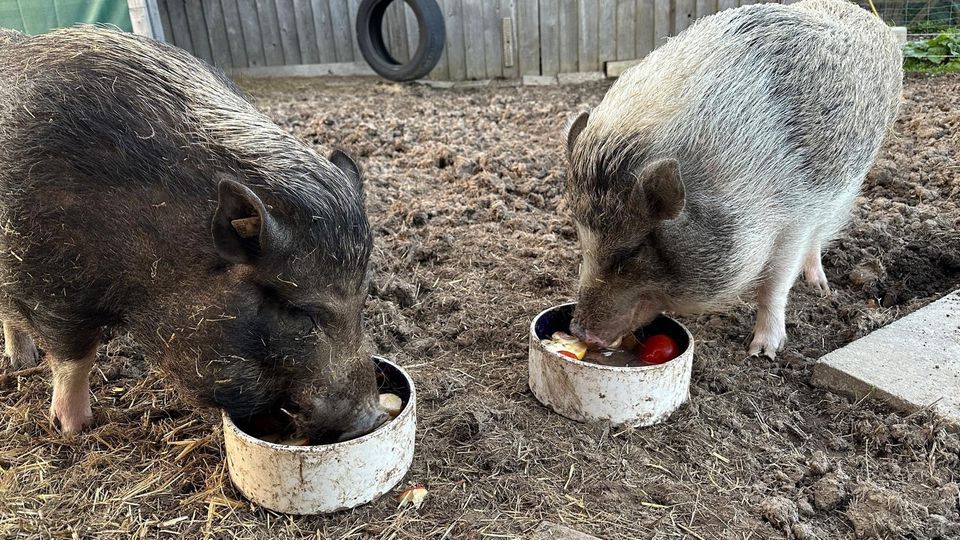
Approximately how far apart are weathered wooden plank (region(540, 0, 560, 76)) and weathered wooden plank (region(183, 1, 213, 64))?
5.30 metres

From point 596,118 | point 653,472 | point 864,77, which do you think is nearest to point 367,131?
point 596,118

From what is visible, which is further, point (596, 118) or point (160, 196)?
point (596, 118)

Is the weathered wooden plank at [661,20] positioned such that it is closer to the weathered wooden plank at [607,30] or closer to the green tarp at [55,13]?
the weathered wooden plank at [607,30]

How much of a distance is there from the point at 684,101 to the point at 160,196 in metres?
2.30

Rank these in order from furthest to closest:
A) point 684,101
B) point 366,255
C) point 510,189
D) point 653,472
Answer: point 510,189
point 684,101
point 653,472
point 366,255

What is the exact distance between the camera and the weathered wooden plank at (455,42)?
37.7ft

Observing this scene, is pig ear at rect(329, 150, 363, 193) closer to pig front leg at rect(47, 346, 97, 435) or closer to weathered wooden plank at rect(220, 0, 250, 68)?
pig front leg at rect(47, 346, 97, 435)

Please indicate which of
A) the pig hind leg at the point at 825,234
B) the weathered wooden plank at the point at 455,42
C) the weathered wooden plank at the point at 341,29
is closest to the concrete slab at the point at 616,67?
the weathered wooden plank at the point at 455,42

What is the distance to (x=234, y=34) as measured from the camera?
1231 centimetres

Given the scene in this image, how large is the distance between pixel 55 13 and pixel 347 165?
5.96 metres

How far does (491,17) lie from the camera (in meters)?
11.4

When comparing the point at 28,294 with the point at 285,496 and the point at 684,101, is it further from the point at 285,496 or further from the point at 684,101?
the point at 684,101

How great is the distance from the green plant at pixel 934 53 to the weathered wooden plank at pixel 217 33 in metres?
9.84

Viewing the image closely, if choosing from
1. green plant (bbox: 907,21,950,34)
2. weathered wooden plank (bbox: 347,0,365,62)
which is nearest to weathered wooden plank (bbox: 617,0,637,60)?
green plant (bbox: 907,21,950,34)
